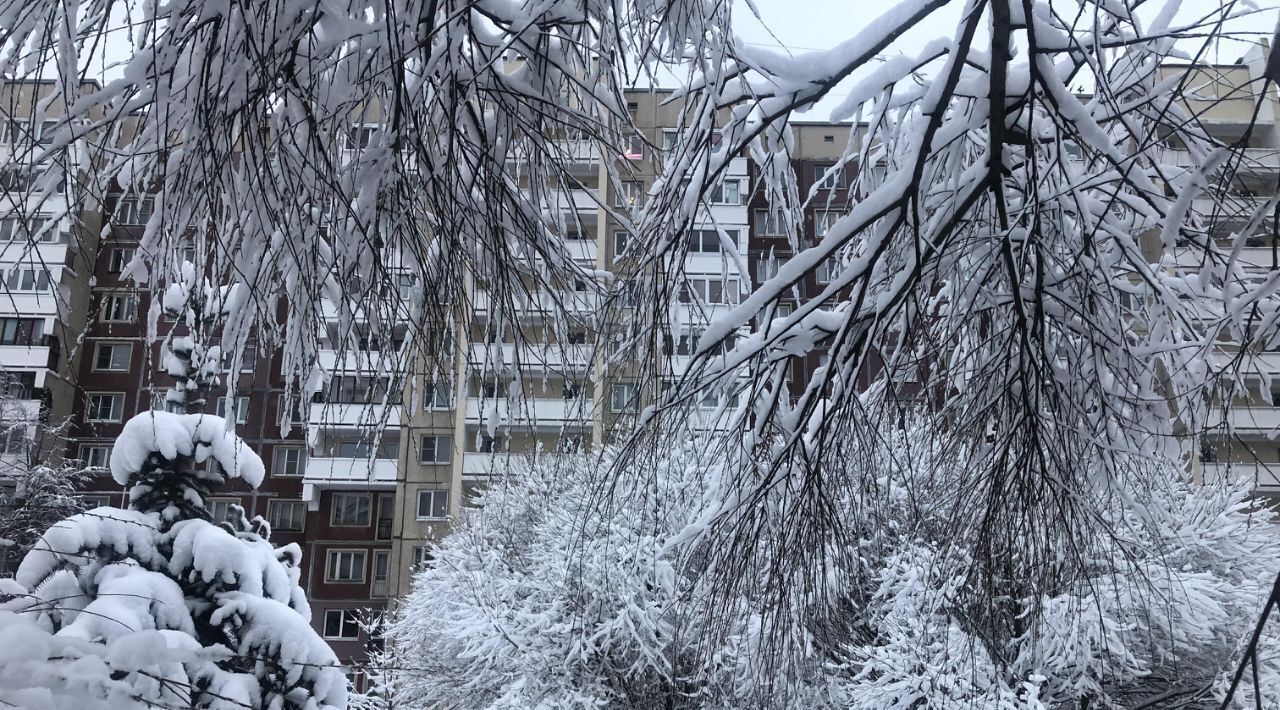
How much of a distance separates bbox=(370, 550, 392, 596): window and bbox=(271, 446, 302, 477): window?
12.1 feet

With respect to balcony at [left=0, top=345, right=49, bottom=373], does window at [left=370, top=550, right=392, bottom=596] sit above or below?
below

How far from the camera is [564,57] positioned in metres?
2.52

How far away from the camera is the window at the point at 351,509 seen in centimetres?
3225

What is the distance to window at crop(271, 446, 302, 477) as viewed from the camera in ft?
108

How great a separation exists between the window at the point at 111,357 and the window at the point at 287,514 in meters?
6.25

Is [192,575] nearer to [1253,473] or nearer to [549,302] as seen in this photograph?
[549,302]

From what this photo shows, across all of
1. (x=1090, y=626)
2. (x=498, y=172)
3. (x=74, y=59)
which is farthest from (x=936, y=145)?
(x=1090, y=626)

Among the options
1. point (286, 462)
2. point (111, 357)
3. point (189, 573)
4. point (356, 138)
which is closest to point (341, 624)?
point (286, 462)

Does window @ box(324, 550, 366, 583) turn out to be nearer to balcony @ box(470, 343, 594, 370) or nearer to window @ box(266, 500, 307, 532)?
window @ box(266, 500, 307, 532)

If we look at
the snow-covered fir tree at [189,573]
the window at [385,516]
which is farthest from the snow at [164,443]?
the window at [385,516]

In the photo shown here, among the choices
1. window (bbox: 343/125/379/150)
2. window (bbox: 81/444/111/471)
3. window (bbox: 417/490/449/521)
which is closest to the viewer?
window (bbox: 343/125/379/150)

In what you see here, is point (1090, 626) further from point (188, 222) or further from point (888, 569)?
point (188, 222)

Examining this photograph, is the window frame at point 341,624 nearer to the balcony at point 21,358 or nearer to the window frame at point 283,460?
the window frame at point 283,460

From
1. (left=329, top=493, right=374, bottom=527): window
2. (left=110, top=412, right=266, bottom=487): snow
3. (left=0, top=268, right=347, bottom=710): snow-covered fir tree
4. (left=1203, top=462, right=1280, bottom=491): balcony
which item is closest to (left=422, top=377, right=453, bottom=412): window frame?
(left=1203, top=462, right=1280, bottom=491): balcony
